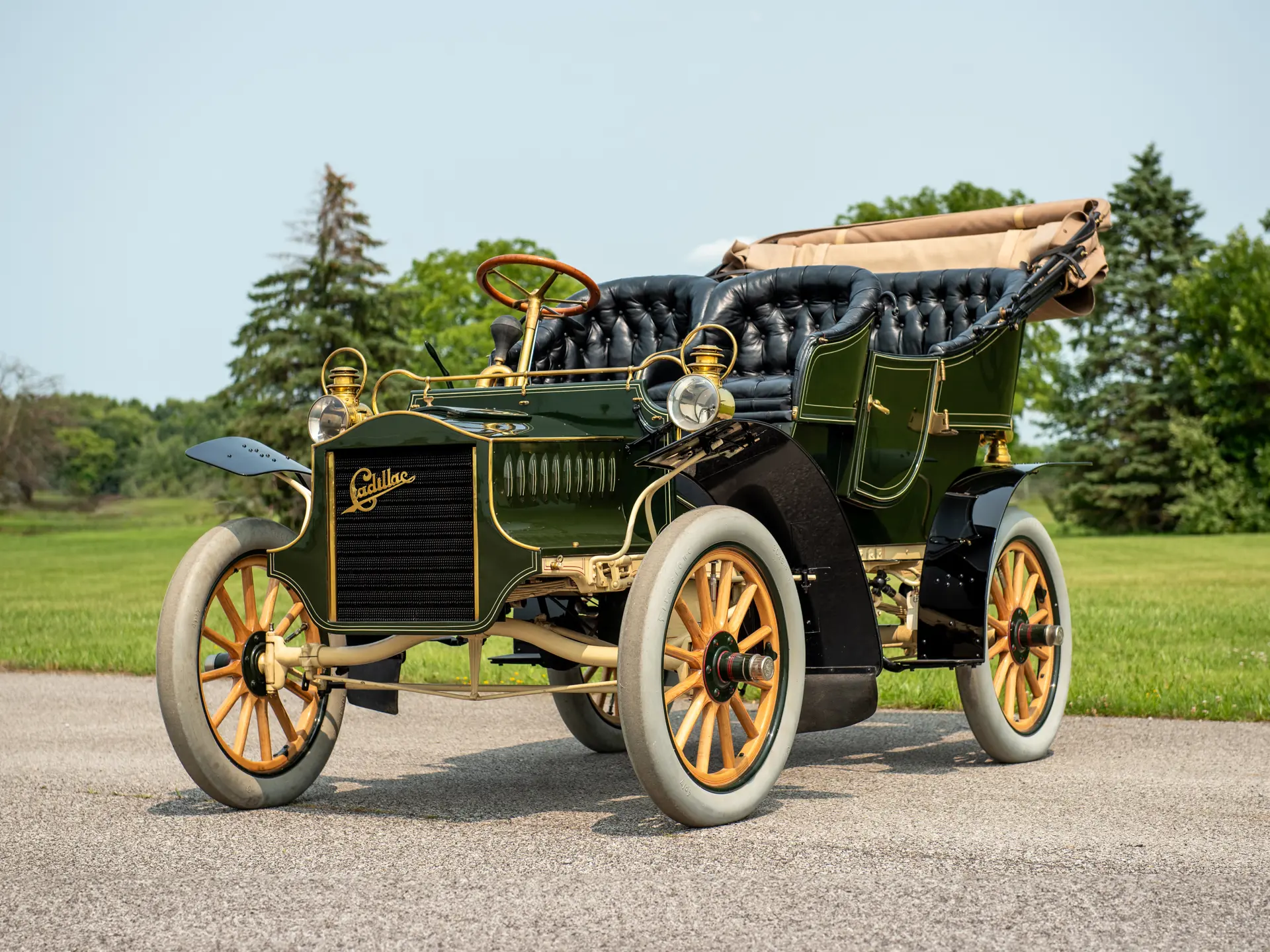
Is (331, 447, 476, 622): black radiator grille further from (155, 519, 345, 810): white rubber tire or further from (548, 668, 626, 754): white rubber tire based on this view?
(548, 668, 626, 754): white rubber tire

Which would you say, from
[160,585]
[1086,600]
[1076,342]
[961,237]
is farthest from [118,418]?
[961,237]

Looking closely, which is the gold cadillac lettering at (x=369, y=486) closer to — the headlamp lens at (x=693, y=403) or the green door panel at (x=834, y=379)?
the headlamp lens at (x=693, y=403)

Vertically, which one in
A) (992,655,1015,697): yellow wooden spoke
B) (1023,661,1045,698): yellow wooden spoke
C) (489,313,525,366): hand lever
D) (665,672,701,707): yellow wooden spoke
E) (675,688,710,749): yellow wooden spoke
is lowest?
A: (1023,661,1045,698): yellow wooden spoke

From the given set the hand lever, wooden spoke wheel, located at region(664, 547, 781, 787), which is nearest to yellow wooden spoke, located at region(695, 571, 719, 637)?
wooden spoke wheel, located at region(664, 547, 781, 787)

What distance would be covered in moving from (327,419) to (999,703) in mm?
3456

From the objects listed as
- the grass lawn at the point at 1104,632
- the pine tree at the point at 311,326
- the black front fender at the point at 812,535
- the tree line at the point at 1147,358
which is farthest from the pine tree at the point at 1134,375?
the black front fender at the point at 812,535

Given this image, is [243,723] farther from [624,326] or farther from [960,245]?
[960,245]

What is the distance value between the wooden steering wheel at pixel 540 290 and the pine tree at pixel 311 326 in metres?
33.1

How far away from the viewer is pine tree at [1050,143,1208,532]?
5044cm

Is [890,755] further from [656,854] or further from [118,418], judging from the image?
[118,418]

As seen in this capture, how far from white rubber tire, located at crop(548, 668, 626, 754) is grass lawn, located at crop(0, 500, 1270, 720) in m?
2.59

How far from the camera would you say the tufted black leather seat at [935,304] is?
793 centimetres

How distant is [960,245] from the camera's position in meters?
8.56

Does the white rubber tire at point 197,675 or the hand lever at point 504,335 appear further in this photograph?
the hand lever at point 504,335
